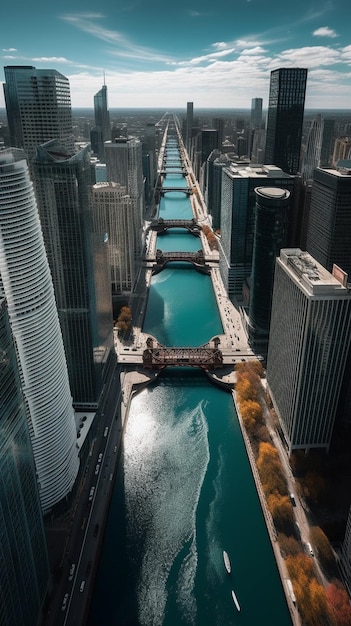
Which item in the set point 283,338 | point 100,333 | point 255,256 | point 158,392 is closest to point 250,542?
point 283,338

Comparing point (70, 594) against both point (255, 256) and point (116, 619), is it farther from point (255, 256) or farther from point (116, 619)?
point (255, 256)

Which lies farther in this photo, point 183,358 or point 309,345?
point 183,358

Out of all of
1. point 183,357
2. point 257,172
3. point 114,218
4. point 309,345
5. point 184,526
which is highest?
point 257,172

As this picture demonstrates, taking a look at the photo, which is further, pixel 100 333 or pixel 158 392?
pixel 158 392

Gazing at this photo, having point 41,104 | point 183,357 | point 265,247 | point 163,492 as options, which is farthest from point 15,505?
point 265,247

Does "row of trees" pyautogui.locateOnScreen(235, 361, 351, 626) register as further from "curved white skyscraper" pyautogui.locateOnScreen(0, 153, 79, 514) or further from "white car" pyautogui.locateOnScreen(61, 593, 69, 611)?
"curved white skyscraper" pyautogui.locateOnScreen(0, 153, 79, 514)

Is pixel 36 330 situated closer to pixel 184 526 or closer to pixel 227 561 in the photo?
pixel 184 526
